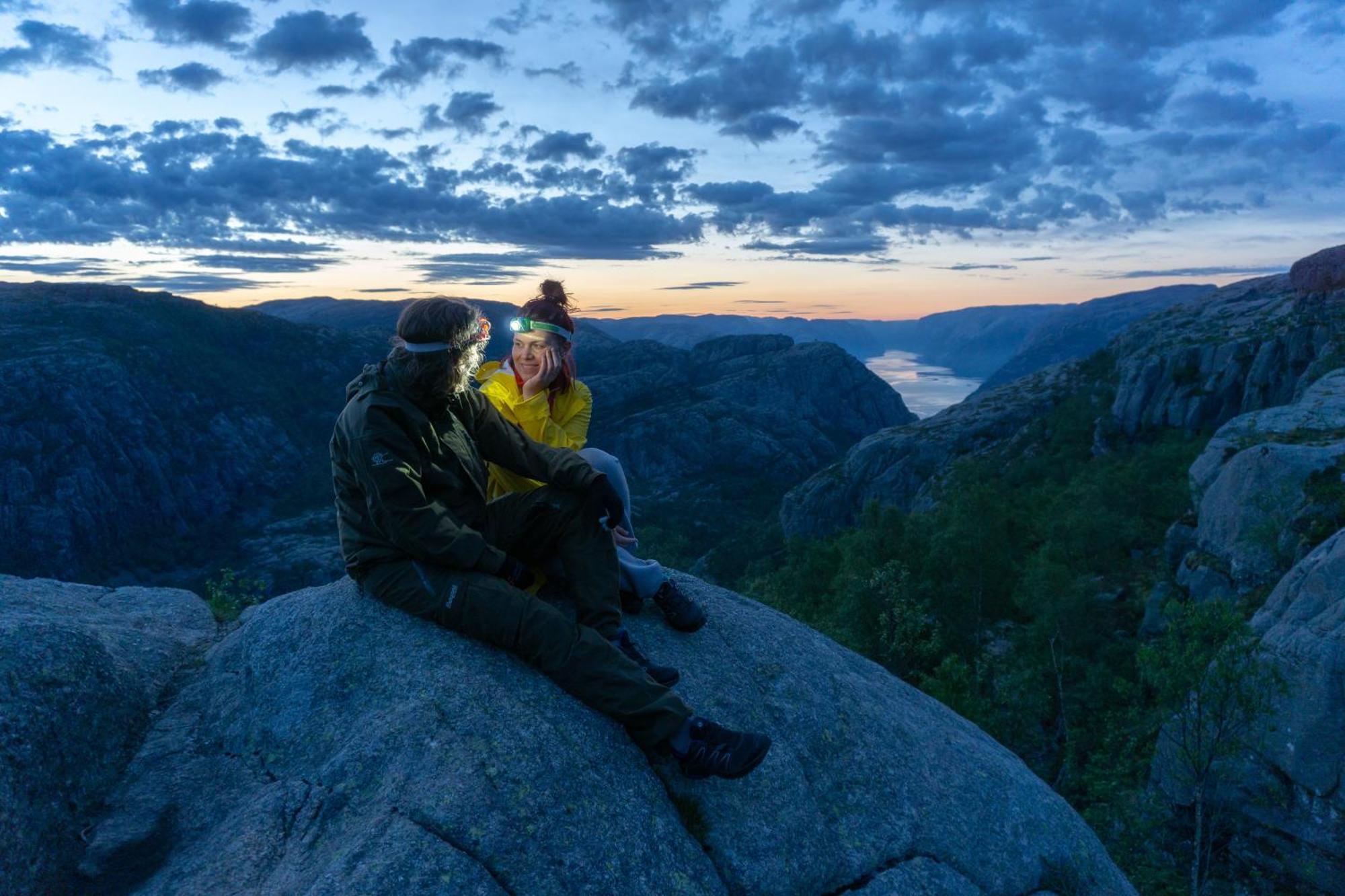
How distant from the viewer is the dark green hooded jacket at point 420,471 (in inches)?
262

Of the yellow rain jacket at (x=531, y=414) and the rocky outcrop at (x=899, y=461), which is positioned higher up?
the yellow rain jacket at (x=531, y=414)

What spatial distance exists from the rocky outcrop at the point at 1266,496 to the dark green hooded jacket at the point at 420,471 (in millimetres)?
29152

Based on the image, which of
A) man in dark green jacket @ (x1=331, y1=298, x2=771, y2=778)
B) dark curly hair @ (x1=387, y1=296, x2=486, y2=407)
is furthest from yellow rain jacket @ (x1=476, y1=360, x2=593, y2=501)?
dark curly hair @ (x1=387, y1=296, x2=486, y2=407)

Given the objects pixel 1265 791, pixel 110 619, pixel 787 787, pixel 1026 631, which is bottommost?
pixel 1026 631

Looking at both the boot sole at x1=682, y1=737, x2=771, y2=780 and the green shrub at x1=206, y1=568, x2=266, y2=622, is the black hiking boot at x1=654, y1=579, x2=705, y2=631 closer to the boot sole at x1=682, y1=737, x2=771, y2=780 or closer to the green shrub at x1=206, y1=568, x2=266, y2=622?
the boot sole at x1=682, y1=737, x2=771, y2=780

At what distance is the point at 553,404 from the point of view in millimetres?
9320

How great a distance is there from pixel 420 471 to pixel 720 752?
3871mm

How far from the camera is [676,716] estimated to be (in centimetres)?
670

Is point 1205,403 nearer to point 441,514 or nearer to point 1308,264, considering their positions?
point 1308,264

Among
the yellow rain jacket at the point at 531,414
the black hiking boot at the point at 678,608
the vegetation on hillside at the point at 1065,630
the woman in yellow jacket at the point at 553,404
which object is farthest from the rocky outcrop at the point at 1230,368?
the yellow rain jacket at the point at 531,414

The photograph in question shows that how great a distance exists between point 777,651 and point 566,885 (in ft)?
14.9

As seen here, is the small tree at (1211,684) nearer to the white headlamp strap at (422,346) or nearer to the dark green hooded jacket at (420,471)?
the dark green hooded jacket at (420,471)

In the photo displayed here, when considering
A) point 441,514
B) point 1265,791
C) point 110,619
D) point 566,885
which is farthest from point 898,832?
point 1265,791

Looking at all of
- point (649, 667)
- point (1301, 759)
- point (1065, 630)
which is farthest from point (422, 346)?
point (1065, 630)
